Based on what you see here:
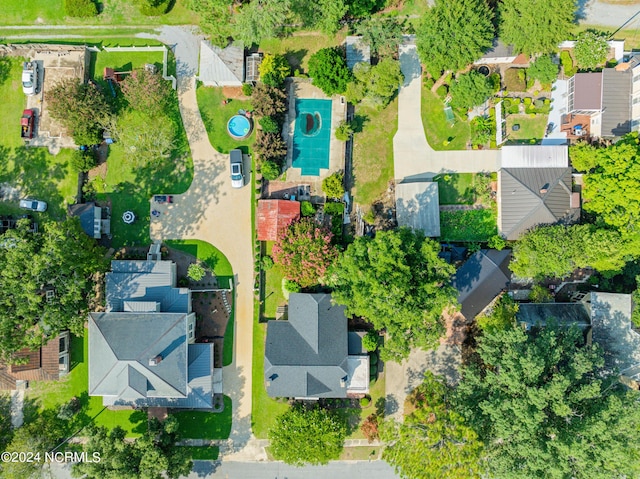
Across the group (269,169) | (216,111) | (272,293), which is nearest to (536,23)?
(269,169)

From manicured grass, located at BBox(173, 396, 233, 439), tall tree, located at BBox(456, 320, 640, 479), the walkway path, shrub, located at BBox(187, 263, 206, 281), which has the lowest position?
manicured grass, located at BBox(173, 396, 233, 439)

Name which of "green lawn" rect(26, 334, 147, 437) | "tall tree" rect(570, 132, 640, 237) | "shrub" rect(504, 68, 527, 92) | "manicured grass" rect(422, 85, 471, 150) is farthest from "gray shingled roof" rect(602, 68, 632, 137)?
"green lawn" rect(26, 334, 147, 437)

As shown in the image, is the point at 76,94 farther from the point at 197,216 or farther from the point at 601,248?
A: the point at 601,248

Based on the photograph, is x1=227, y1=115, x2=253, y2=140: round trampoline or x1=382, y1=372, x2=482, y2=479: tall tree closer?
x1=382, y1=372, x2=482, y2=479: tall tree

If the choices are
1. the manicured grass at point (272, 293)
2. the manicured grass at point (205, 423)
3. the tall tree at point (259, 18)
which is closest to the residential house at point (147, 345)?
the manicured grass at point (205, 423)

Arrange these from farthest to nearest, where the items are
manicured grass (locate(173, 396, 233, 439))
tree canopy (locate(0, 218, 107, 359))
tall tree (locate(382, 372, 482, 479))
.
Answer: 1. manicured grass (locate(173, 396, 233, 439))
2. tree canopy (locate(0, 218, 107, 359))
3. tall tree (locate(382, 372, 482, 479))

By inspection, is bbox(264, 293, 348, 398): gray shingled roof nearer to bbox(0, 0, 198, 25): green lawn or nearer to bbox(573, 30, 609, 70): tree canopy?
bbox(0, 0, 198, 25): green lawn
